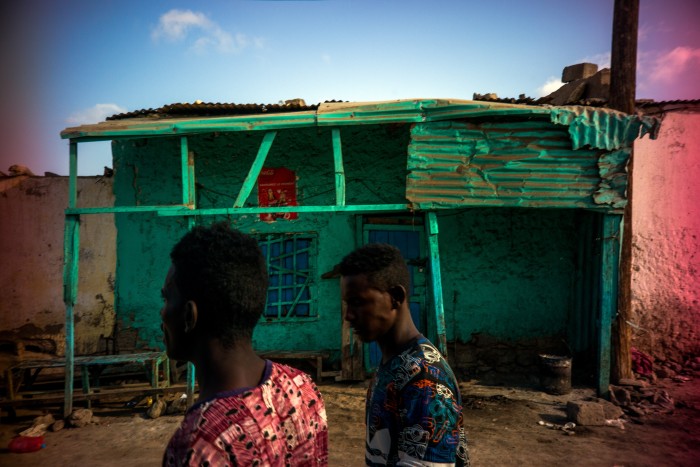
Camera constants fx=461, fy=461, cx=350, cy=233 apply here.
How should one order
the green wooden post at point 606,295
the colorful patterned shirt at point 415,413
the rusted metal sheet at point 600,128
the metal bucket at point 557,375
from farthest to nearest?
the metal bucket at point 557,375 < the green wooden post at point 606,295 < the rusted metal sheet at point 600,128 < the colorful patterned shirt at point 415,413

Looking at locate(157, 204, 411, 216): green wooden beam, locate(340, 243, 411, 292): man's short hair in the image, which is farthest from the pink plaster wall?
locate(340, 243, 411, 292): man's short hair

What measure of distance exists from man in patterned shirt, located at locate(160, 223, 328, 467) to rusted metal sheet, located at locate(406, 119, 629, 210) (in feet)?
17.0

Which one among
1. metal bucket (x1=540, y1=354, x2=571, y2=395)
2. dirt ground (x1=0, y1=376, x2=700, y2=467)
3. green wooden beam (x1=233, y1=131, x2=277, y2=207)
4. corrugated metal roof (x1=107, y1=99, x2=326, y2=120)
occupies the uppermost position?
corrugated metal roof (x1=107, y1=99, x2=326, y2=120)

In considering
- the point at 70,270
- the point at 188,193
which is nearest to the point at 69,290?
the point at 70,270

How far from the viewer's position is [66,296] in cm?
601

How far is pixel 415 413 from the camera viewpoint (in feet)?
4.96

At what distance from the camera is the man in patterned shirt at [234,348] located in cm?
109

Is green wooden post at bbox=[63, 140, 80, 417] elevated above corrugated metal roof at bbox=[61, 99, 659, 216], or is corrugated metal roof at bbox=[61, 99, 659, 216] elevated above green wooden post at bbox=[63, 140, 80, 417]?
corrugated metal roof at bbox=[61, 99, 659, 216]

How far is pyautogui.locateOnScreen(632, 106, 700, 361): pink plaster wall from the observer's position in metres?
8.03

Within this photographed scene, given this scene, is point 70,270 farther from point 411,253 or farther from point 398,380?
point 398,380

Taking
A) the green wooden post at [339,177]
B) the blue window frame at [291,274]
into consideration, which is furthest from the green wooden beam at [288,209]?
the blue window frame at [291,274]

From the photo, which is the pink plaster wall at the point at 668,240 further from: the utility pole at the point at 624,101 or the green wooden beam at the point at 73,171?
the green wooden beam at the point at 73,171

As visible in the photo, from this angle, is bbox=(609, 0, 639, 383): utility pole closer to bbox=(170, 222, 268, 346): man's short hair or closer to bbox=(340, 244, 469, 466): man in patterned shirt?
bbox=(340, 244, 469, 466): man in patterned shirt

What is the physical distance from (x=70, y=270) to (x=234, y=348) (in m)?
5.86
